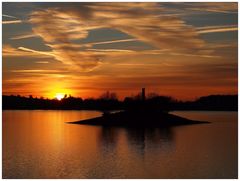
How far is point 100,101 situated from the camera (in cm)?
8931

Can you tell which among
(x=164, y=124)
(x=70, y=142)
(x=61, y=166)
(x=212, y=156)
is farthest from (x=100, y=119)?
(x=61, y=166)

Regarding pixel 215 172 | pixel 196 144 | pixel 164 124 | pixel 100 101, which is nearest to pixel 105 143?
pixel 196 144

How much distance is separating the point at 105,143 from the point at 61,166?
21.0 m

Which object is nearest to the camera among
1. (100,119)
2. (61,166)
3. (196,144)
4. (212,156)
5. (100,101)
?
(61,166)

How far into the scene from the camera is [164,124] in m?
77.7

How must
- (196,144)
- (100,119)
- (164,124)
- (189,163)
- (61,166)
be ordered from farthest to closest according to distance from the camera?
1. (100,119)
2. (164,124)
3. (196,144)
4. (189,163)
5. (61,166)

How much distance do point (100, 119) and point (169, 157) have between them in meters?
48.6

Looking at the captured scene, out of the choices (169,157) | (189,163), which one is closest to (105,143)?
(169,157)

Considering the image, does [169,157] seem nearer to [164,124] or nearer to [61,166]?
[61,166]

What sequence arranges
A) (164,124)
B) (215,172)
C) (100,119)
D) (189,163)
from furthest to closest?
(100,119)
(164,124)
(189,163)
(215,172)

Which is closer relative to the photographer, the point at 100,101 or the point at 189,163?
the point at 189,163

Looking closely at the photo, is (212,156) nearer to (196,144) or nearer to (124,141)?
(196,144)

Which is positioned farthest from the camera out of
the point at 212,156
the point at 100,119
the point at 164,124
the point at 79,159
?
the point at 100,119

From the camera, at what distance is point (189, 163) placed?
3117cm
